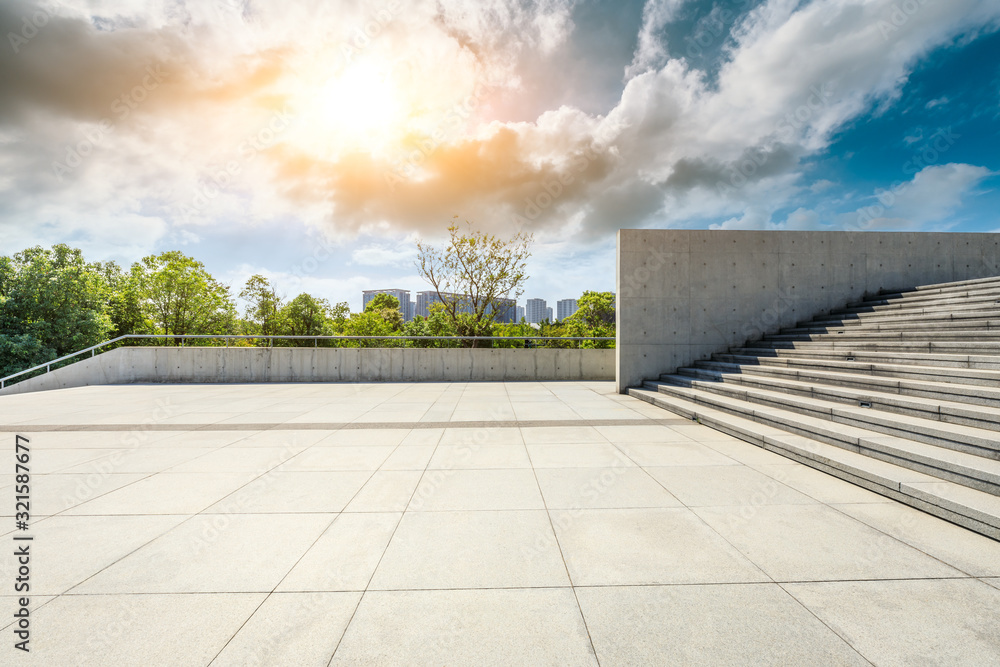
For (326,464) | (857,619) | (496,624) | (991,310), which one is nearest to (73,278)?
(326,464)

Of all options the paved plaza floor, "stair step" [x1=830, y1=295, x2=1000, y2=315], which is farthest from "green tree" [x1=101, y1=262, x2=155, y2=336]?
"stair step" [x1=830, y1=295, x2=1000, y2=315]

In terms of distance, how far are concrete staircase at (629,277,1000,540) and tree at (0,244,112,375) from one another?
2859 centimetres

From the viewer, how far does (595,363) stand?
1482cm

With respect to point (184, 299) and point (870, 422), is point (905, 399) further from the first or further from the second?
point (184, 299)

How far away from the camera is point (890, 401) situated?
541 cm

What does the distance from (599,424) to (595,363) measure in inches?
310

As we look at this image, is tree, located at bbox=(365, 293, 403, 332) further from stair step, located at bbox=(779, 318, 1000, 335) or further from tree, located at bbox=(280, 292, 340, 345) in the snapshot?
stair step, located at bbox=(779, 318, 1000, 335)

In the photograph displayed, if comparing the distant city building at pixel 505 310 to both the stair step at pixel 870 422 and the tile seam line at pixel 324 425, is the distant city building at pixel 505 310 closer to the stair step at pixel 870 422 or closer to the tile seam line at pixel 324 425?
the tile seam line at pixel 324 425

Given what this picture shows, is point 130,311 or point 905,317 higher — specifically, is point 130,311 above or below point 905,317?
above

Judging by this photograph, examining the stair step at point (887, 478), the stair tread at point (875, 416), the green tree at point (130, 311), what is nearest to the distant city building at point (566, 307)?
the green tree at point (130, 311)

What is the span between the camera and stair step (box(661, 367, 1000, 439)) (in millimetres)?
4410

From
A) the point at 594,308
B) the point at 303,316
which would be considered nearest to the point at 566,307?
the point at 594,308

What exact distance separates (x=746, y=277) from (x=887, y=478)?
8.88 m

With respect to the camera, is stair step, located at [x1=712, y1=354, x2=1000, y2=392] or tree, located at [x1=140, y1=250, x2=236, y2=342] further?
tree, located at [x1=140, y1=250, x2=236, y2=342]
